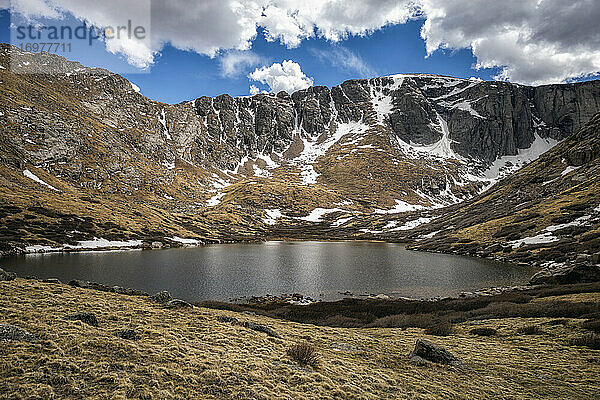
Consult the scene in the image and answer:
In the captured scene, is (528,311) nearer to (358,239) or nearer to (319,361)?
(319,361)

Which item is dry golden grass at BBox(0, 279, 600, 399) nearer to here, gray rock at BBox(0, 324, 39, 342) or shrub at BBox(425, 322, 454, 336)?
gray rock at BBox(0, 324, 39, 342)

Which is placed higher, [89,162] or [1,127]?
[1,127]

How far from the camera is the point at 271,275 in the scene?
5422cm

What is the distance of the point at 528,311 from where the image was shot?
2264cm

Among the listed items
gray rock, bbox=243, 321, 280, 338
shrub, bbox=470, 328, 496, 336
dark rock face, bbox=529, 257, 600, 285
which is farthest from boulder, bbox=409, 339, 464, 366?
dark rock face, bbox=529, 257, 600, 285

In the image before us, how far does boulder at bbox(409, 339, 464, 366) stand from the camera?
1401 cm

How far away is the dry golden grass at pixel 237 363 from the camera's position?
9.27 meters

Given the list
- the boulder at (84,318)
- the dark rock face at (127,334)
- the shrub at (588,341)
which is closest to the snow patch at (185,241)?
the boulder at (84,318)

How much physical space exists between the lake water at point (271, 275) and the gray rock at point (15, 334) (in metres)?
25.5

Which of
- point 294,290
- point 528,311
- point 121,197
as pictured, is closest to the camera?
point 528,311

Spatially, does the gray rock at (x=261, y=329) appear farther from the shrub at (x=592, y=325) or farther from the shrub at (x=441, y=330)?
the shrub at (x=592, y=325)

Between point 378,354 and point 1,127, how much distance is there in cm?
19446

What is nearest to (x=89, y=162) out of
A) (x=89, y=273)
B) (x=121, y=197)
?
(x=121, y=197)

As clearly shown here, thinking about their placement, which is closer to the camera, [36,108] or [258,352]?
[258,352]
